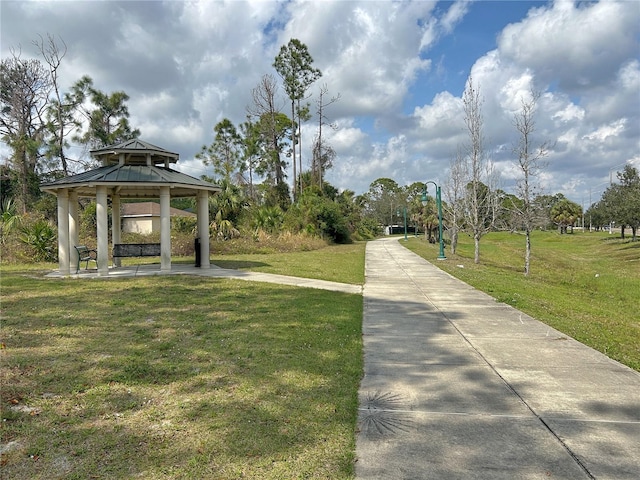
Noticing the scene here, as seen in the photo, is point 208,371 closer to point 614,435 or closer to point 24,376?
point 24,376

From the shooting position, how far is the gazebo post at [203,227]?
14.4m

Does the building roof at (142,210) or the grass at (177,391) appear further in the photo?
the building roof at (142,210)

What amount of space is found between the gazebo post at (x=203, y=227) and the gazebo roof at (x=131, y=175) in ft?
1.94

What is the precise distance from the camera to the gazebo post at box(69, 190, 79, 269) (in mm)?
13016

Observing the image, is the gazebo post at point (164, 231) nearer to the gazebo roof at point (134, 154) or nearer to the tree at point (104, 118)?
the gazebo roof at point (134, 154)

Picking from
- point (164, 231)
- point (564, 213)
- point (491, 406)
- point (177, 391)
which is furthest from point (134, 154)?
point (564, 213)

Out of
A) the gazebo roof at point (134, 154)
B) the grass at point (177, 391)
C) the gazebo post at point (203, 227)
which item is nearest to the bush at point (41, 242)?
the gazebo roof at point (134, 154)

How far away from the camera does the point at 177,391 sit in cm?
398

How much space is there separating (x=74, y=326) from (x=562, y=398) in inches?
237

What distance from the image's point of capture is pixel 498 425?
347 centimetres

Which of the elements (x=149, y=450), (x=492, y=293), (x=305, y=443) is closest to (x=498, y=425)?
(x=305, y=443)

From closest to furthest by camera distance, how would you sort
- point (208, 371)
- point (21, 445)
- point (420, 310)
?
point (21, 445)
point (208, 371)
point (420, 310)

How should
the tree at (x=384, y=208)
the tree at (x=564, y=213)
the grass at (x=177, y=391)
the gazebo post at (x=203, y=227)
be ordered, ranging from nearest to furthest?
the grass at (x=177, y=391), the gazebo post at (x=203, y=227), the tree at (x=564, y=213), the tree at (x=384, y=208)

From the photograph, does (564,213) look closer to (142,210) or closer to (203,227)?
(142,210)
